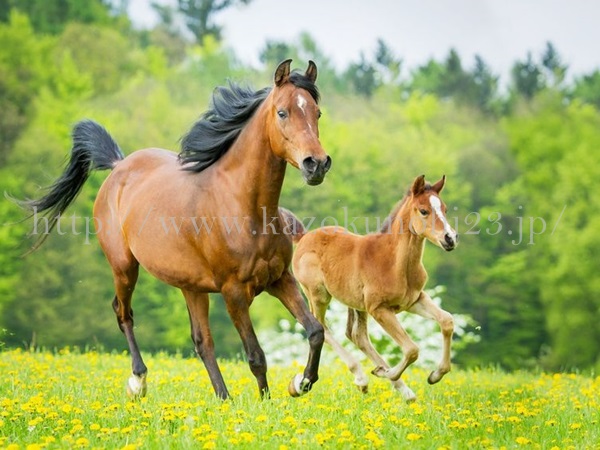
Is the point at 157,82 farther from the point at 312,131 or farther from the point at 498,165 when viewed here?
the point at 312,131

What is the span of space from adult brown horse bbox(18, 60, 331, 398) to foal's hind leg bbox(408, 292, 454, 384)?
3.93 ft

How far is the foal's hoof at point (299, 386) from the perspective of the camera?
22.9ft

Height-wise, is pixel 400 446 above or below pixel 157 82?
below

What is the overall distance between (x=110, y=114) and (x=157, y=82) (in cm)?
1095

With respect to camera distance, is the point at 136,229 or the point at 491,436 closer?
the point at 491,436

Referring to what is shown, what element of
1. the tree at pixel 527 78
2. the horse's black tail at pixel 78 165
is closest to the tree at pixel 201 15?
the tree at pixel 527 78

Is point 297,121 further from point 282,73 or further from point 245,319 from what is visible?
point 245,319

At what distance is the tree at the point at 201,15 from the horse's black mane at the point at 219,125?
56488 millimetres

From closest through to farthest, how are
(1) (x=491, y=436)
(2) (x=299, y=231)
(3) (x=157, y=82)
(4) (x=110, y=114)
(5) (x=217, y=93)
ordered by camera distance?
(1) (x=491, y=436), (5) (x=217, y=93), (2) (x=299, y=231), (4) (x=110, y=114), (3) (x=157, y=82)

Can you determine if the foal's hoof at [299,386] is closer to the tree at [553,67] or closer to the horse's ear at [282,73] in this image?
the horse's ear at [282,73]

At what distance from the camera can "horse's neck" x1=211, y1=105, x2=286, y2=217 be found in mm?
6805

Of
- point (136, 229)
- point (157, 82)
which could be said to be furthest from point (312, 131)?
point (157, 82)

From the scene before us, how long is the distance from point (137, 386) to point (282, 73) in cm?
283

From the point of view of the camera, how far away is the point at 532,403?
7426mm
